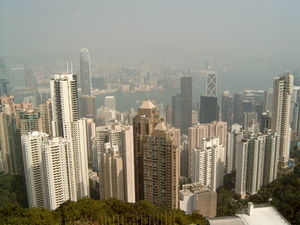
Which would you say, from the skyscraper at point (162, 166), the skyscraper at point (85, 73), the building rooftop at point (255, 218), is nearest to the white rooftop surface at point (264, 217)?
the building rooftop at point (255, 218)

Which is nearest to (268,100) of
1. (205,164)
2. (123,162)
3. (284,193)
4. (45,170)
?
(205,164)

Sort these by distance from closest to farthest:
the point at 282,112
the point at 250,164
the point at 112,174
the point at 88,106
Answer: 1. the point at 112,174
2. the point at 250,164
3. the point at 282,112
4. the point at 88,106

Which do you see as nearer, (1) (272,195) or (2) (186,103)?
(1) (272,195)

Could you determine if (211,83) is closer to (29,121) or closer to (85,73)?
(85,73)

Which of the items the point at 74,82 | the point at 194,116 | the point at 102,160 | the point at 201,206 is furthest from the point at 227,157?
the point at 74,82

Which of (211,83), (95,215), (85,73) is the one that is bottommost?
(95,215)

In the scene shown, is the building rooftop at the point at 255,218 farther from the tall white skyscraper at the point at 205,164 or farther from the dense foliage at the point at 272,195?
the tall white skyscraper at the point at 205,164

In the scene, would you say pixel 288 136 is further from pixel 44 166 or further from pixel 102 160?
pixel 44 166
